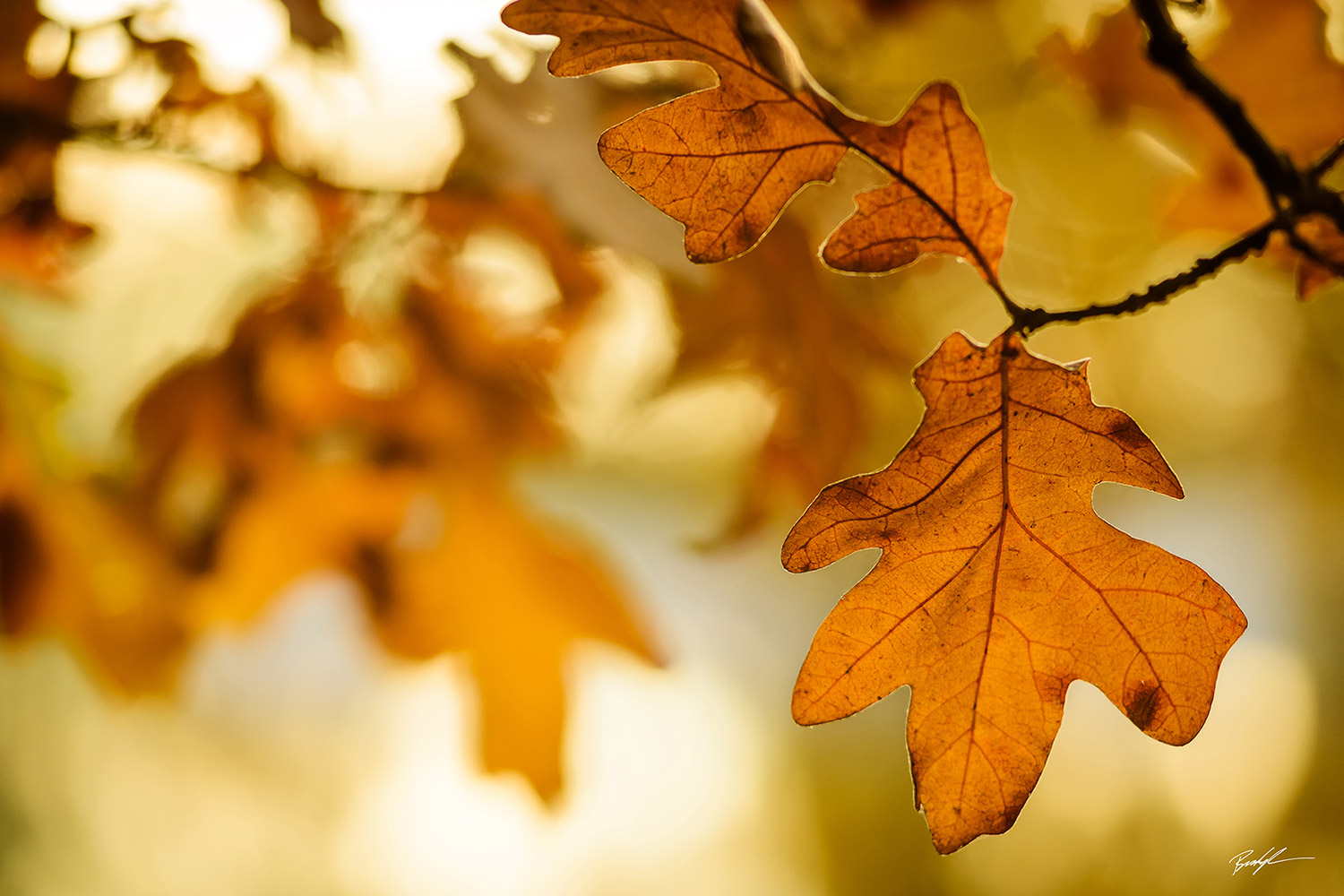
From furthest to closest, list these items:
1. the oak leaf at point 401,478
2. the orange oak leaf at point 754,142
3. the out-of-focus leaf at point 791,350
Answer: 1. the oak leaf at point 401,478
2. the out-of-focus leaf at point 791,350
3. the orange oak leaf at point 754,142

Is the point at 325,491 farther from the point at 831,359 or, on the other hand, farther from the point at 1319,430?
the point at 1319,430

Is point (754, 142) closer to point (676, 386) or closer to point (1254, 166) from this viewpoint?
point (1254, 166)

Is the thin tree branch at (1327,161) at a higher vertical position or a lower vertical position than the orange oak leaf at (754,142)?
higher

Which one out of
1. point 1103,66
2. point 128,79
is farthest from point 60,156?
point 1103,66

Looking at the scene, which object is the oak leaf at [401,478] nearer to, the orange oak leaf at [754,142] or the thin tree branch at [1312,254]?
the orange oak leaf at [754,142]

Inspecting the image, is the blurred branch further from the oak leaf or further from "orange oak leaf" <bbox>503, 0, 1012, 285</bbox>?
the oak leaf

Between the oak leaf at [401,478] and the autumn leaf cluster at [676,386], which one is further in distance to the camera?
the oak leaf at [401,478]

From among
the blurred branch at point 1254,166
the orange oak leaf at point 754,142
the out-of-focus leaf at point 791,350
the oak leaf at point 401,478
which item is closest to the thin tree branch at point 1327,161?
the blurred branch at point 1254,166

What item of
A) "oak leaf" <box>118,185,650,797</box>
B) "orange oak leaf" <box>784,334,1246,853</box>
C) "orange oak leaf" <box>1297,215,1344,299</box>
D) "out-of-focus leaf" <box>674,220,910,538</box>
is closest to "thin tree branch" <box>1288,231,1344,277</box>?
"orange oak leaf" <box>1297,215,1344,299</box>
